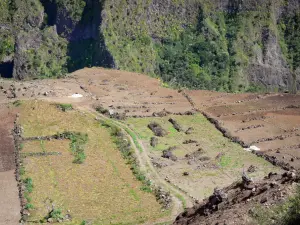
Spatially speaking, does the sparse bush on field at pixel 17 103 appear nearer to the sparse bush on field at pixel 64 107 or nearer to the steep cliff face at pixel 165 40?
the sparse bush on field at pixel 64 107

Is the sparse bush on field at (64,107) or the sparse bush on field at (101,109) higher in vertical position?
the sparse bush on field at (64,107)

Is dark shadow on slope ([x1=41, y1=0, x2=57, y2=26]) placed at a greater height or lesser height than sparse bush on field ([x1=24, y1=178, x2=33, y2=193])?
greater

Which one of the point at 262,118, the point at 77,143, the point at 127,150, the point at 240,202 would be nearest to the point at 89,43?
the point at 262,118

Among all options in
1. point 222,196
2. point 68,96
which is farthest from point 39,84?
point 222,196

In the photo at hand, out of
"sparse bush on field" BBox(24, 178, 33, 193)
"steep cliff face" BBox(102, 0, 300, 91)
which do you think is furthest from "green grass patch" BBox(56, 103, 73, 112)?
"steep cliff face" BBox(102, 0, 300, 91)

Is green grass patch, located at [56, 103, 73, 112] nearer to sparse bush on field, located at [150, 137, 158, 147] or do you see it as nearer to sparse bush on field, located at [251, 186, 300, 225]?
sparse bush on field, located at [150, 137, 158, 147]

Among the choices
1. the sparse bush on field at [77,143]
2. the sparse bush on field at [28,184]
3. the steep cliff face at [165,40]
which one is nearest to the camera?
the sparse bush on field at [28,184]

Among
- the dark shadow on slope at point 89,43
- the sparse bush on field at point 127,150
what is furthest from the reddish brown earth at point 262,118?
the dark shadow on slope at point 89,43
